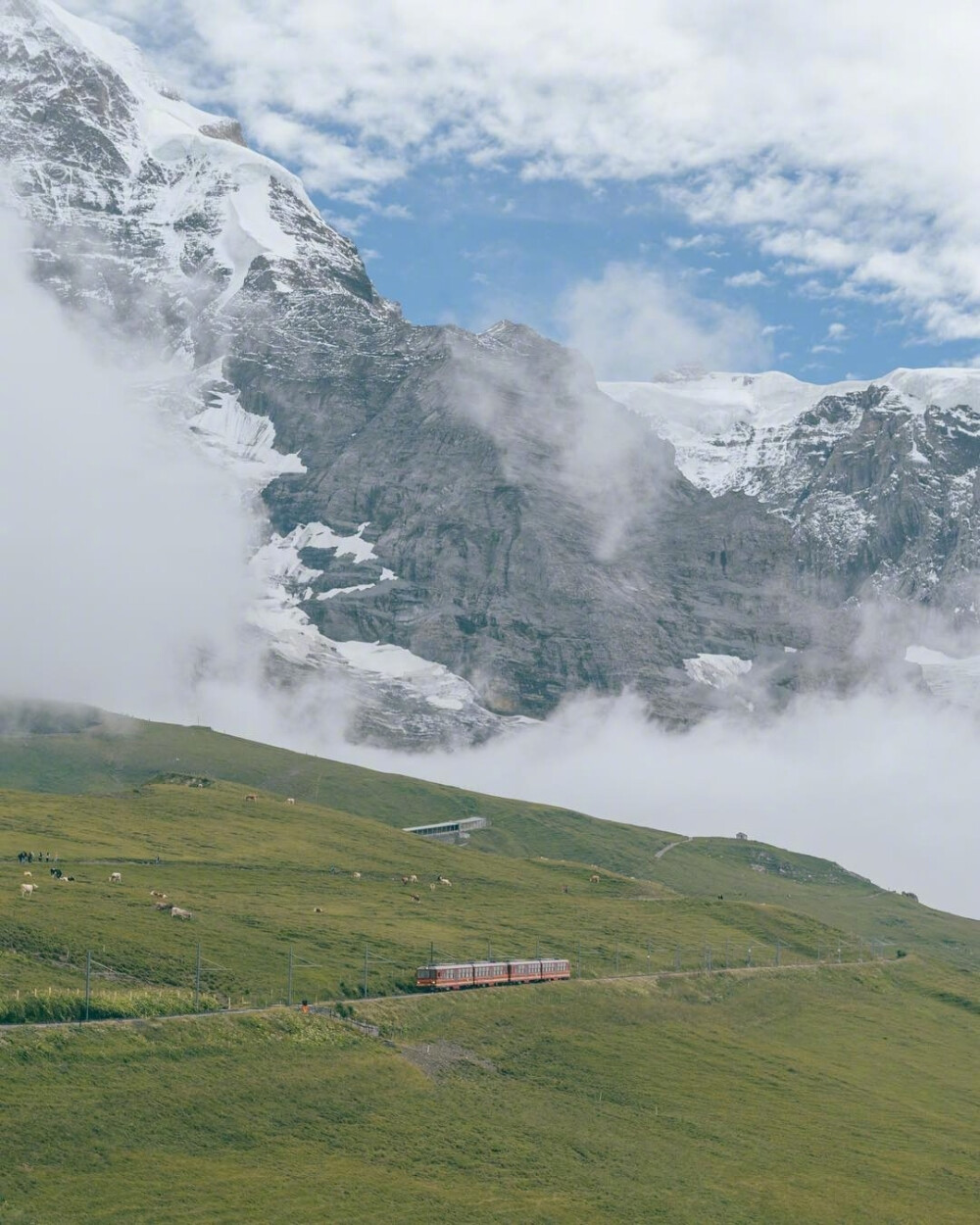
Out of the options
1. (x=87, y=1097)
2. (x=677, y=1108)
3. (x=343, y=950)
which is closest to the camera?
(x=87, y=1097)

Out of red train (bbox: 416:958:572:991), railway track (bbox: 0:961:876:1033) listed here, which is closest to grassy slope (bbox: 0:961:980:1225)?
railway track (bbox: 0:961:876:1033)

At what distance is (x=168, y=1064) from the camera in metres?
100

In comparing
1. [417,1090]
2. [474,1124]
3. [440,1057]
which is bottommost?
[474,1124]

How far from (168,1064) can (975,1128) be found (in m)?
76.1

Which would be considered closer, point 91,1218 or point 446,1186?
point 91,1218

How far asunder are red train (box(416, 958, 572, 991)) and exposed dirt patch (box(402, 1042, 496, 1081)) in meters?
13.8

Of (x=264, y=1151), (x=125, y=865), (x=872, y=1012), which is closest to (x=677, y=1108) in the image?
(x=264, y=1151)

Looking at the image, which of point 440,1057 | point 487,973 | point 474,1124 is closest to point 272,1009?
point 440,1057

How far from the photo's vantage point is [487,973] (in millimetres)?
144875

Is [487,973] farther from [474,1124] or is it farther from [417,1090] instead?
[474,1124]

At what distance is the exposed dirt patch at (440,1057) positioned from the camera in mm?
116562

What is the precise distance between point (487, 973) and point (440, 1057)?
25.2 metres

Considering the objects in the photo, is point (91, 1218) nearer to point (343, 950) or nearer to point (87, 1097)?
point (87, 1097)

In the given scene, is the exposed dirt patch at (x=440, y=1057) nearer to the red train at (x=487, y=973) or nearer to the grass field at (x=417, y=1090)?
the grass field at (x=417, y=1090)
